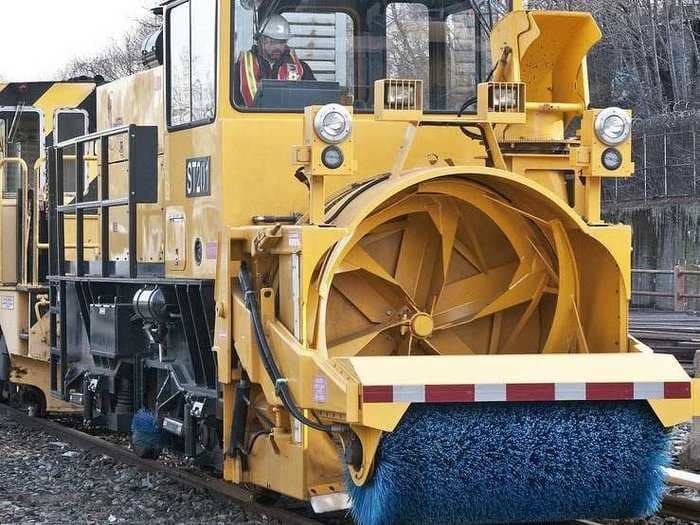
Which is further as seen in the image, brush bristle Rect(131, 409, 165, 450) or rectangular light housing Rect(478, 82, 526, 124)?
brush bristle Rect(131, 409, 165, 450)

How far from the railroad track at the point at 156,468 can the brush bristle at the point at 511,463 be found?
4.66 feet

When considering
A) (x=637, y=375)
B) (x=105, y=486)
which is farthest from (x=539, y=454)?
(x=105, y=486)

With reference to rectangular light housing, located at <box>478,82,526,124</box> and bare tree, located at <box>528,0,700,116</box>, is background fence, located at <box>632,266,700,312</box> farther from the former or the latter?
rectangular light housing, located at <box>478,82,526,124</box>

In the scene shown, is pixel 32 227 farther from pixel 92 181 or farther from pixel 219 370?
pixel 219 370

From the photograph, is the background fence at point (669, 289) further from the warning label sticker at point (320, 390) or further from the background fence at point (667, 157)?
the warning label sticker at point (320, 390)

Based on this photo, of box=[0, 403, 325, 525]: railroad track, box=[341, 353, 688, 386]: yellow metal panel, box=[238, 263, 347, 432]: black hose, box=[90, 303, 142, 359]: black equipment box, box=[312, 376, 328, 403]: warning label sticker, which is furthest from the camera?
box=[90, 303, 142, 359]: black equipment box

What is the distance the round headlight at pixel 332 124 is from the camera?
7.09m

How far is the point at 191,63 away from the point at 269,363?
241cm

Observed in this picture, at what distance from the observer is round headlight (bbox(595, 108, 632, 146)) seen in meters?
7.41

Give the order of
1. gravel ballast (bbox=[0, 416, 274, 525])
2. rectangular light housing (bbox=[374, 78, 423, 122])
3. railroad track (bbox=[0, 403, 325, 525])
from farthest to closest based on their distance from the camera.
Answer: gravel ballast (bbox=[0, 416, 274, 525]) → railroad track (bbox=[0, 403, 325, 525]) → rectangular light housing (bbox=[374, 78, 423, 122])

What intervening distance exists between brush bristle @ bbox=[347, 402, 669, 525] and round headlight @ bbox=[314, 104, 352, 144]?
1.49m

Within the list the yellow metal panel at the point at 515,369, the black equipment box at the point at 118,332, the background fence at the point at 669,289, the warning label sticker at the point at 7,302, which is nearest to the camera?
the yellow metal panel at the point at 515,369

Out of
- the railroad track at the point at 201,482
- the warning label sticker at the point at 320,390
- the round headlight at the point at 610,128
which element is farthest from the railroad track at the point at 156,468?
the round headlight at the point at 610,128

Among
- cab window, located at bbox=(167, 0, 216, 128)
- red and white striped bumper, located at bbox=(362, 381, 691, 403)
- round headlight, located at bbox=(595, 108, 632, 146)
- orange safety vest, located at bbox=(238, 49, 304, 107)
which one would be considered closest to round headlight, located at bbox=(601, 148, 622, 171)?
round headlight, located at bbox=(595, 108, 632, 146)
